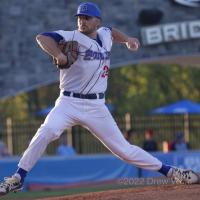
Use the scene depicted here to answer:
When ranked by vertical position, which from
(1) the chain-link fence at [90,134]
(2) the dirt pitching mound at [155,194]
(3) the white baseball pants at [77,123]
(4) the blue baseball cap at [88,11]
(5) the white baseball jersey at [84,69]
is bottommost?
(1) the chain-link fence at [90,134]

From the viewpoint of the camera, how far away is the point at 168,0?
2147 centimetres

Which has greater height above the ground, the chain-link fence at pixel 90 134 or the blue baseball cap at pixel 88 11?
the blue baseball cap at pixel 88 11

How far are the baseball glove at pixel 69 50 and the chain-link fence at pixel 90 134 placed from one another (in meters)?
13.2

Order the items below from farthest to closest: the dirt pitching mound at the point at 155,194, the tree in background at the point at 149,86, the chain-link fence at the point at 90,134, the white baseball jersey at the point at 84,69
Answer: the tree in background at the point at 149,86 < the chain-link fence at the point at 90,134 < the white baseball jersey at the point at 84,69 < the dirt pitching mound at the point at 155,194

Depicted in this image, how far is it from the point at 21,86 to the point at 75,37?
1173 cm

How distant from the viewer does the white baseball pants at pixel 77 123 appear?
30.0 feet

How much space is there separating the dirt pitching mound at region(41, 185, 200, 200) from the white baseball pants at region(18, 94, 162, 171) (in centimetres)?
39

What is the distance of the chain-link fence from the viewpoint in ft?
76.7

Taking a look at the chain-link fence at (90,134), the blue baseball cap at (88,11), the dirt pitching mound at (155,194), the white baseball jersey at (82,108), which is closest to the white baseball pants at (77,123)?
the white baseball jersey at (82,108)

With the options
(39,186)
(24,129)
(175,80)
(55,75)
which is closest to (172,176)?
(39,186)

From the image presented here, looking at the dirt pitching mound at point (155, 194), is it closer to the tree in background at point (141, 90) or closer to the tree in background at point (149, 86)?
the tree in background at point (141, 90)

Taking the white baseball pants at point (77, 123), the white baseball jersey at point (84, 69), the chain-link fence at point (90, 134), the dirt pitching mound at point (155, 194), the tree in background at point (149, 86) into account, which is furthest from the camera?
the tree in background at point (149, 86)

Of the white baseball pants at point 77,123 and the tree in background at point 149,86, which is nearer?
the white baseball pants at point 77,123

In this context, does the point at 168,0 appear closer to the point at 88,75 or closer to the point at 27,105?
the point at 88,75
